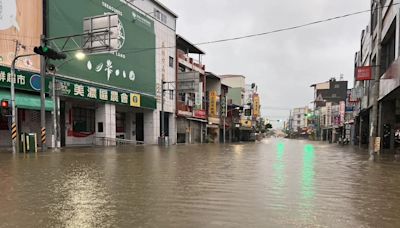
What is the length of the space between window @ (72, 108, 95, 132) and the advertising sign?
776 cm

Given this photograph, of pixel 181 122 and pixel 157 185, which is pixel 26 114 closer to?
pixel 157 185

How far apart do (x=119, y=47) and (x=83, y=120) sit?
39.2 ft

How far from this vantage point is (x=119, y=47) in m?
23.6

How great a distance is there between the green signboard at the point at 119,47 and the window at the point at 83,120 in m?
3.31

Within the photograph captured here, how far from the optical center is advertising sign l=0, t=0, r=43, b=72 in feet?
74.2

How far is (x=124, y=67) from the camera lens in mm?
35531

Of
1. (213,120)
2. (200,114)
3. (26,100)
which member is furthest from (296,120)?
(26,100)

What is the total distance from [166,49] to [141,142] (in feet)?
38.3

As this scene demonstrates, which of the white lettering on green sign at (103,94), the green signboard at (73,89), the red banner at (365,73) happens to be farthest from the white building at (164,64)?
the red banner at (365,73)

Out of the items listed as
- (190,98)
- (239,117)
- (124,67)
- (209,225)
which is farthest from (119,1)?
(239,117)

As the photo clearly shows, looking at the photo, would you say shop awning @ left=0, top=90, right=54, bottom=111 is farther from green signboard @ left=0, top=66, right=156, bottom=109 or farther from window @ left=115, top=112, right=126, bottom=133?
window @ left=115, top=112, right=126, bottom=133

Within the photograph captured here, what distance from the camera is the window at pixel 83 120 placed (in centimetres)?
3198

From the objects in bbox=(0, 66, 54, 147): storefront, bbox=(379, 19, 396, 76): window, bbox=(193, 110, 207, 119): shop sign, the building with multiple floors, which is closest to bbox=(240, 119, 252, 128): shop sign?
the building with multiple floors

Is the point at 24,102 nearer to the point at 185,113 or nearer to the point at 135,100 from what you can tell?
the point at 135,100
